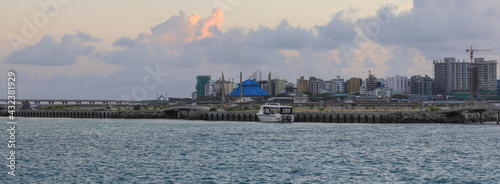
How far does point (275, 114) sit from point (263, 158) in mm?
56320

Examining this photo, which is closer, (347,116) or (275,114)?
(347,116)

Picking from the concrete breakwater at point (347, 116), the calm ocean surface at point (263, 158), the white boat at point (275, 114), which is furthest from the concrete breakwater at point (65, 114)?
the calm ocean surface at point (263, 158)

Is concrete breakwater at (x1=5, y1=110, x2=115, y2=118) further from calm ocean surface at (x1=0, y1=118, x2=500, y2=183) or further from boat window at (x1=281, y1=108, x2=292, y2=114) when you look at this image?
calm ocean surface at (x1=0, y1=118, x2=500, y2=183)

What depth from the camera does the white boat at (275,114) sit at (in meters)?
106

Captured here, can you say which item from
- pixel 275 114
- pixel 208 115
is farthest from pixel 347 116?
pixel 208 115

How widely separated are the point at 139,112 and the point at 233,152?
305 feet

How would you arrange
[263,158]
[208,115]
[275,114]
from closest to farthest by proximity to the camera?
[263,158] → [275,114] → [208,115]

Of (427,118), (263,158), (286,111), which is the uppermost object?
(286,111)

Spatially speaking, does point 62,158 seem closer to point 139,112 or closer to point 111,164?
point 111,164

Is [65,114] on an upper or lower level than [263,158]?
upper

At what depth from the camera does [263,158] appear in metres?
50.5

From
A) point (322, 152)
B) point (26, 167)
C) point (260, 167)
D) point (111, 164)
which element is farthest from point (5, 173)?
point (322, 152)

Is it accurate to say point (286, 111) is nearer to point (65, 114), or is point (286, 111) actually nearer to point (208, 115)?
point (208, 115)

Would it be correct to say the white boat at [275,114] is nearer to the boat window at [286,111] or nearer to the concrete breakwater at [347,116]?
the boat window at [286,111]
